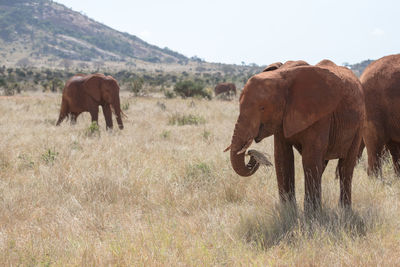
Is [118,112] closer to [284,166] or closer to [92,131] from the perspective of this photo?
[92,131]

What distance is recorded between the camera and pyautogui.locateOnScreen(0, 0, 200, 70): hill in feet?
420

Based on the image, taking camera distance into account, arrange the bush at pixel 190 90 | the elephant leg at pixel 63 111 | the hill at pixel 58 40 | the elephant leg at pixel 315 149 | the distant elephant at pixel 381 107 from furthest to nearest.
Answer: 1. the hill at pixel 58 40
2. the bush at pixel 190 90
3. the elephant leg at pixel 63 111
4. the distant elephant at pixel 381 107
5. the elephant leg at pixel 315 149

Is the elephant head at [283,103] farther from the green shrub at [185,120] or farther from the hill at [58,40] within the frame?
the hill at [58,40]

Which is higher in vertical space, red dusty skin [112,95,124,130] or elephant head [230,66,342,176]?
elephant head [230,66,342,176]

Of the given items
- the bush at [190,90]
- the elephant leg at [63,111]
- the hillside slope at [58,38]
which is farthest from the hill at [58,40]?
the elephant leg at [63,111]

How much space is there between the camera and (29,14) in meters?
170

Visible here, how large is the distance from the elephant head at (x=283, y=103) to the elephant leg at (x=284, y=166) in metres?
0.40

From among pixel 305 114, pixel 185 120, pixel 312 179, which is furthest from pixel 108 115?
pixel 305 114

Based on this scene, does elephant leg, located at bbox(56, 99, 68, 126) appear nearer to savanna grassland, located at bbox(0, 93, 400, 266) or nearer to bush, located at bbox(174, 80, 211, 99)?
savanna grassland, located at bbox(0, 93, 400, 266)

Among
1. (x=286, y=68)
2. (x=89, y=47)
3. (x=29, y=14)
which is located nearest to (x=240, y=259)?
(x=286, y=68)

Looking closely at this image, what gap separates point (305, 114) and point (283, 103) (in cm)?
22

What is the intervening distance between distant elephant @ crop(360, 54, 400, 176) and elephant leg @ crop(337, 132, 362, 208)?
4.72ft

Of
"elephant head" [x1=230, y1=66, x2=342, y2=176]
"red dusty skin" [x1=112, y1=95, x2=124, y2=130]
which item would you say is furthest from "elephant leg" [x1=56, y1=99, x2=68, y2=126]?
"elephant head" [x1=230, y1=66, x2=342, y2=176]

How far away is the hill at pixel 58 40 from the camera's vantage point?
420ft
